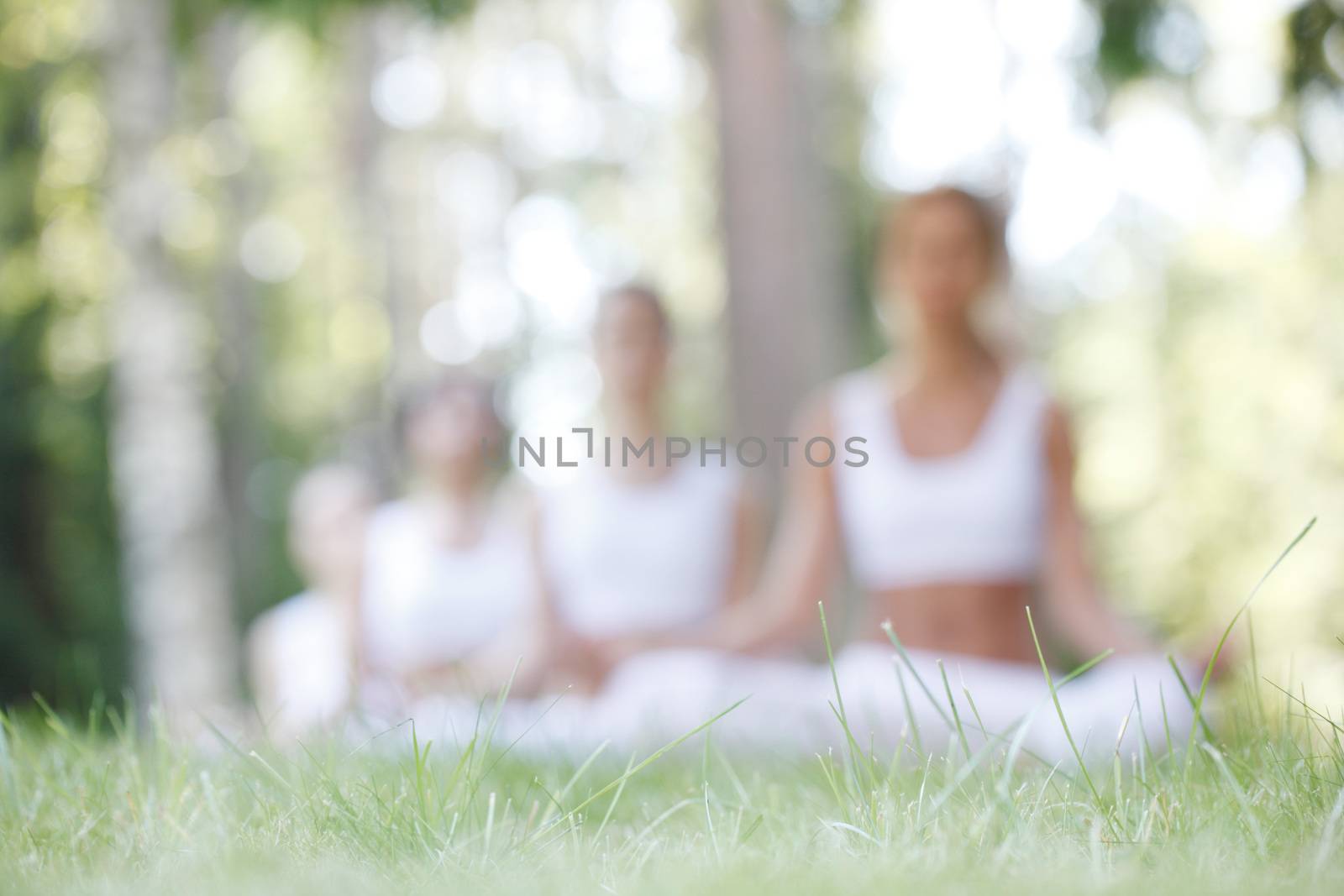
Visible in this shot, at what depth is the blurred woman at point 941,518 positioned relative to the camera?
322cm

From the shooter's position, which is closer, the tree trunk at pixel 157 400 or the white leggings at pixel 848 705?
the white leggings at pixel 848 705

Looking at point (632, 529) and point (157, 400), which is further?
point (157, 400)

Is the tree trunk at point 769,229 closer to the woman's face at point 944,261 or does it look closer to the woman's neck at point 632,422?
the woman's neck at point 632,422

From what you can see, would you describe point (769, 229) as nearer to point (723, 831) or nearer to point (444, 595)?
point (444, 595)

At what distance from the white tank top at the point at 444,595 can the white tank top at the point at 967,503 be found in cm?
212

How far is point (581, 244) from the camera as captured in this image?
Result: 63.9ft

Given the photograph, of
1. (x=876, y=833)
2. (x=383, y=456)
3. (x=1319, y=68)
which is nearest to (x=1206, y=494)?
(x=383, y=456)

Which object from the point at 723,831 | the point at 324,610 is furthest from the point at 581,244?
the point at 723,831

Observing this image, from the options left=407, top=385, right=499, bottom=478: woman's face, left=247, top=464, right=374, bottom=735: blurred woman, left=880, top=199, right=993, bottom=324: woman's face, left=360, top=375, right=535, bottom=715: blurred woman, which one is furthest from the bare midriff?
left=247, top=464, right=374, bottom=735: blurred woman

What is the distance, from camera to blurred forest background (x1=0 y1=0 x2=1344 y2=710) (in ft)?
19.1

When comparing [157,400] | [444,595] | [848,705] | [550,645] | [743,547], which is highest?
[157,400]

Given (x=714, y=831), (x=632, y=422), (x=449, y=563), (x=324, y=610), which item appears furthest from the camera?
(x=324, y=610)

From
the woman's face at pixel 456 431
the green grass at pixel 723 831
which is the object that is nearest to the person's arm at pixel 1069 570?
the green grass at pixel 723 831

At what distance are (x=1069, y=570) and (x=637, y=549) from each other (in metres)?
1.46
